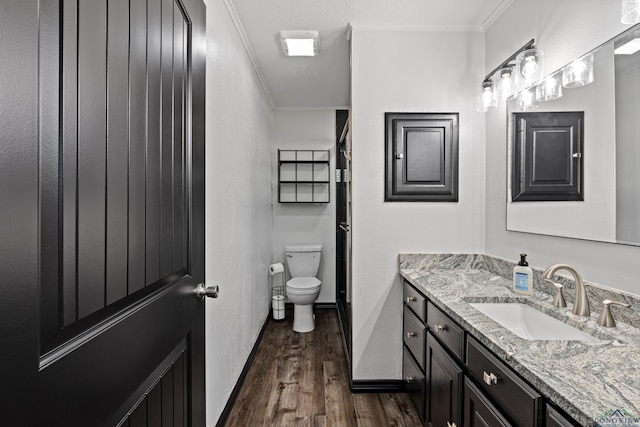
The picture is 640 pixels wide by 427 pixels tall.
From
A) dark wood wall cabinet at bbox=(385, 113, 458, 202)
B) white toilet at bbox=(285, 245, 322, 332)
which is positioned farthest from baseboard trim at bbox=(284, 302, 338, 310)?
dark wood wall cabinet at bbox=(385, 113, 458, 202)

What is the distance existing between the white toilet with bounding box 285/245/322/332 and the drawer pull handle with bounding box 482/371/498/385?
6.96 feet

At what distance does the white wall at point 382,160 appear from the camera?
2.20 meters

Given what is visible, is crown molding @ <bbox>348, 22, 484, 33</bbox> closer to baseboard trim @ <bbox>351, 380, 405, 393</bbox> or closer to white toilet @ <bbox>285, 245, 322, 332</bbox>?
white toilet @ <bbox>285, 245, 322, 332</bbox>

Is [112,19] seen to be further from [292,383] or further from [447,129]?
[292,383]

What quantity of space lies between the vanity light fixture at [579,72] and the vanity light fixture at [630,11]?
230 millimetres

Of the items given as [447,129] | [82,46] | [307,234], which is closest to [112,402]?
[82,46]

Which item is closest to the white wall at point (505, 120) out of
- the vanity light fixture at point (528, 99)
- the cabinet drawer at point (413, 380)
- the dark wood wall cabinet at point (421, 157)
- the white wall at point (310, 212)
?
the vanity light fixture at point (528, 99)

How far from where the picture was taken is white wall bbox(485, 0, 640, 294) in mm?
1292

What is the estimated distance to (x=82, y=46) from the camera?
0.55 meters

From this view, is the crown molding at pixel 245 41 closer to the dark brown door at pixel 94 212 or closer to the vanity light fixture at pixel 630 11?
the dark brown door at pixel 94 212

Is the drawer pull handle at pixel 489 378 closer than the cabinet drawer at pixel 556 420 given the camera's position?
No

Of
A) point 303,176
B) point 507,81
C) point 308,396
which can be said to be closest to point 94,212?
point 308,396

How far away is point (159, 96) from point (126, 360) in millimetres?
619

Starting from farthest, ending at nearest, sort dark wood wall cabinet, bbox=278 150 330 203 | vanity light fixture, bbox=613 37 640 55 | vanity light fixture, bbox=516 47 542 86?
dark wood wall cabinet, bbox=278 150 330 203 < vanity light fixture, bbox=516 47 542 86 < vanity light fixture, bbox=613 37 640 55
